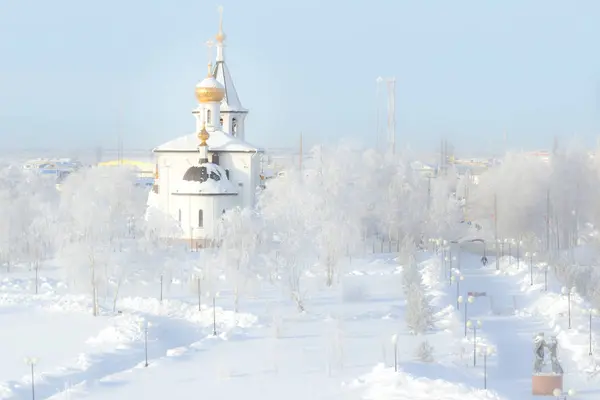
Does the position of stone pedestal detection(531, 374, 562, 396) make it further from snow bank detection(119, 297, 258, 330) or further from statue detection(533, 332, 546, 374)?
snow bank detection(119, 297, 258, 330)

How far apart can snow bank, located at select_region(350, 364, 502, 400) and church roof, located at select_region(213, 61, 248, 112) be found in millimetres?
23616

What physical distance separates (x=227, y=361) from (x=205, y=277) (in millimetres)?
6021

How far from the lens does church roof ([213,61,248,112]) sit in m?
37.8

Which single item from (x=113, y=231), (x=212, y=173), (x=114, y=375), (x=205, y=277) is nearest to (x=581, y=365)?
(x=114, y=375)

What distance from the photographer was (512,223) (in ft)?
129

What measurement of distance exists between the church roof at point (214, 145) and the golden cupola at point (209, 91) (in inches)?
47.1

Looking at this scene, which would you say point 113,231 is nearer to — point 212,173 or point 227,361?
point 227,361

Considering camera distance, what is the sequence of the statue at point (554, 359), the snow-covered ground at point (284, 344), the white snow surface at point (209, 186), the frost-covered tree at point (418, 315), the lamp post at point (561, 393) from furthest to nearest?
1. the white snow surface at point (209, 186)
2. the frost-covered tree at point (418, 315)
3. the snow-covered ground at point (284, 344)
4. the statue at point (554, 359)
5. the lamp post at point (561, 393)

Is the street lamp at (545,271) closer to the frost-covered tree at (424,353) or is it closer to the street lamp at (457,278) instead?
the street lamp at (457,278)

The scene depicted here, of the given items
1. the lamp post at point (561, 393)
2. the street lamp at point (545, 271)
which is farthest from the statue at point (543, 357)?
the street lamp at point (545, 271)

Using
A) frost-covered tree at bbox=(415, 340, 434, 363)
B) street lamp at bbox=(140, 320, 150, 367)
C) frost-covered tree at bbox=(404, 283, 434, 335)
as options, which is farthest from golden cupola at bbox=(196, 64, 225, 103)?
frost-covered tree at bbox=(415, 340, 434, 363)

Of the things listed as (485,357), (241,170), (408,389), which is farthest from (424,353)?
(241,170)

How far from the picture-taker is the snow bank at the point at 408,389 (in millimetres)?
13870

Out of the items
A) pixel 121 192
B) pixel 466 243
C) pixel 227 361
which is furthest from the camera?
pixel 121 192
